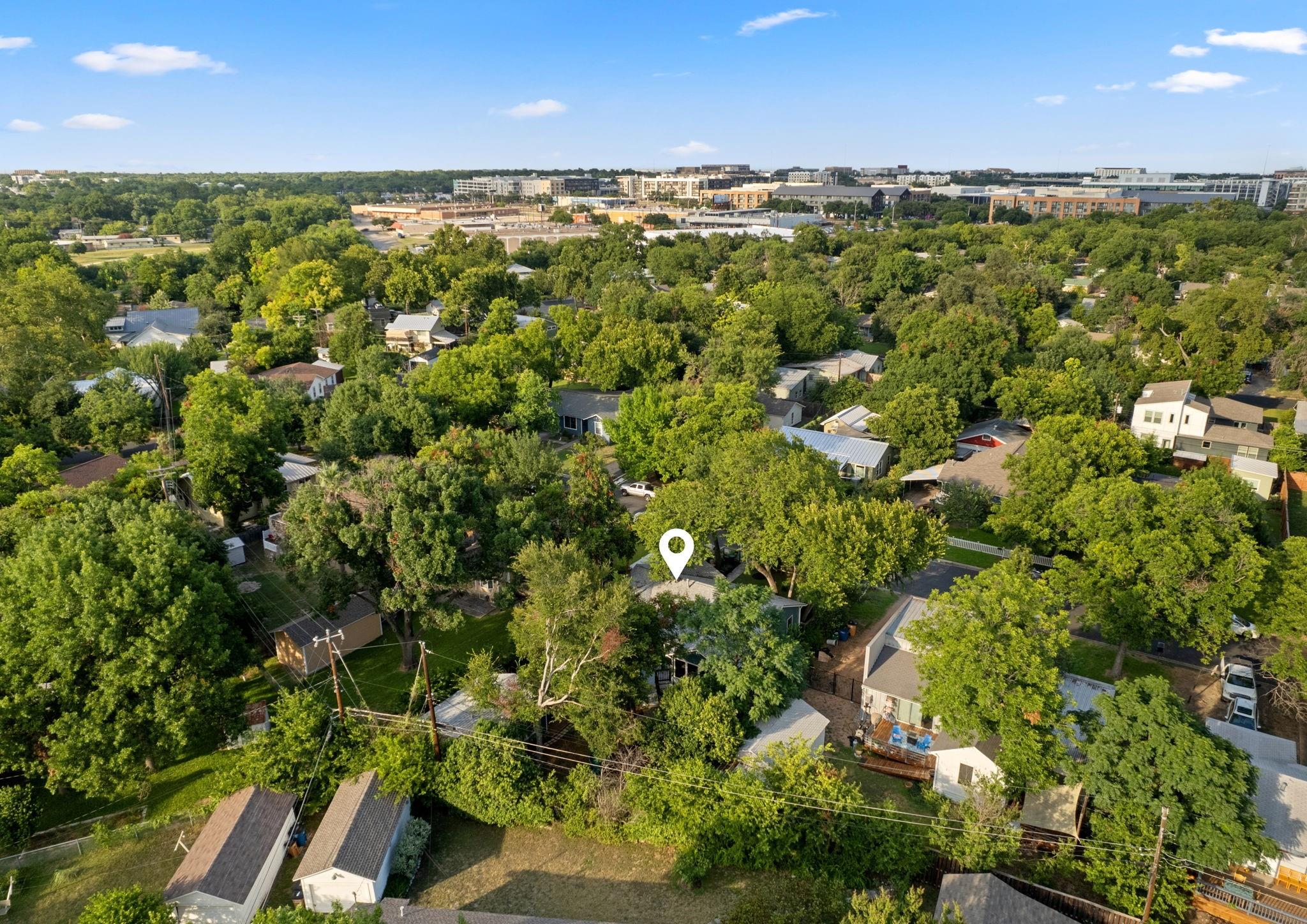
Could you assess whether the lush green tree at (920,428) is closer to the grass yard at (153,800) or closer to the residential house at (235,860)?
the residential house at (235,860)

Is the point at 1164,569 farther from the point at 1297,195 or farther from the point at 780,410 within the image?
the point at 1297,195

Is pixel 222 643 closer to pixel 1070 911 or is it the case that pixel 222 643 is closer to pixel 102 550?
pixel 102 550

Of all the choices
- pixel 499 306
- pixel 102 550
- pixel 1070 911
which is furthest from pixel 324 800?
pixel 499 306

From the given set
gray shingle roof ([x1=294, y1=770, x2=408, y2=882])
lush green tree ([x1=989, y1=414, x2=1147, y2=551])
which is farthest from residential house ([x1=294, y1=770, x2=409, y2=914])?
lush green tree ([x1=989, y1=414, x2=1147, y2=551])

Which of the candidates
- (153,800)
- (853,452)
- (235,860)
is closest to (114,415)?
(153,800)

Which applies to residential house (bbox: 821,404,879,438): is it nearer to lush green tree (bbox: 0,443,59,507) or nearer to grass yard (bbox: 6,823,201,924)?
grass yard (bbox: 6,823,201,924)
